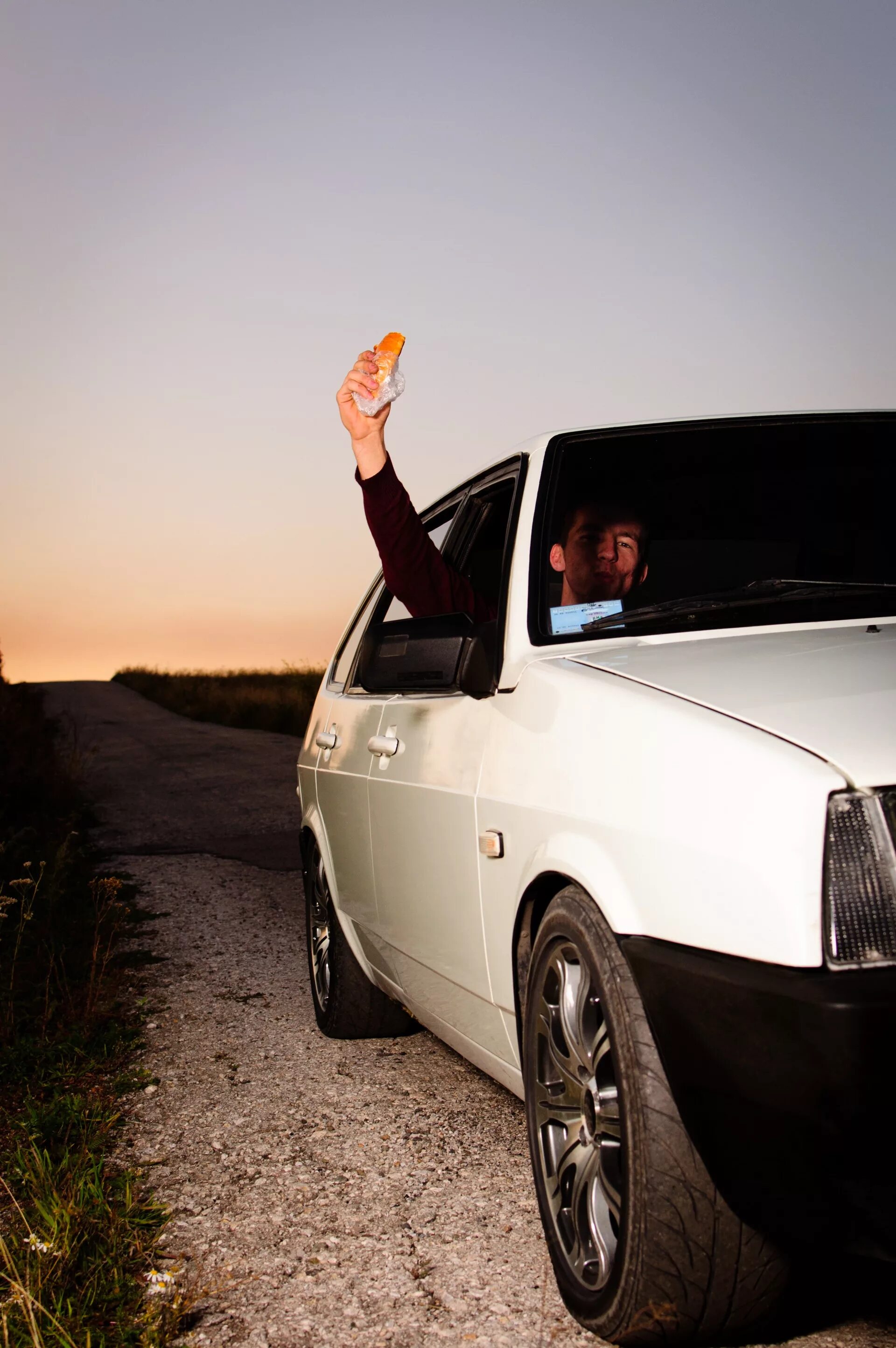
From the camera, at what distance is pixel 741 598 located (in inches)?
115

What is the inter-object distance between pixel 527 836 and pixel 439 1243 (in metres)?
1.05

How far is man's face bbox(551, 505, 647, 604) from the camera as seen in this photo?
313 centimetres

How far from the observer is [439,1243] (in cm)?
288

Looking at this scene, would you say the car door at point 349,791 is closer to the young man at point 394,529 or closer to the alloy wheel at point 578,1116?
the young man at point 394,529

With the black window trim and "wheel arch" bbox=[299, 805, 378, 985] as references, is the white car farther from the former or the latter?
"wheel arch" bbox=[299, 805, 378, 985]

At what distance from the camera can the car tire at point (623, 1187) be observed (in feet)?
6.68

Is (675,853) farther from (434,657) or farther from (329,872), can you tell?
(329,872)

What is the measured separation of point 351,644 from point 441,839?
2097 millimetres

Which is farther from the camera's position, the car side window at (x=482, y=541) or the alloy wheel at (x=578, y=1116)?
the car side window at (x=482, y=541)

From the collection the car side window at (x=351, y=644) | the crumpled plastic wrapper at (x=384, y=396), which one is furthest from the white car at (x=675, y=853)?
the car side window at (x=351, y=644)

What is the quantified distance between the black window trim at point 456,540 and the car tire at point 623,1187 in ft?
2.66

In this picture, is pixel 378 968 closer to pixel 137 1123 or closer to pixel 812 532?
pixel 137 1123

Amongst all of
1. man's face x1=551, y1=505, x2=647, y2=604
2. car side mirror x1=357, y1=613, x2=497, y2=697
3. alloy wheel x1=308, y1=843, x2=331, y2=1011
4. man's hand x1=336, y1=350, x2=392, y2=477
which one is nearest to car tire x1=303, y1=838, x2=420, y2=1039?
alloy wheel x1=308, y1=843, x2=331, y2=1011

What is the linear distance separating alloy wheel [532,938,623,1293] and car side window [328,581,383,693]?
249cm
